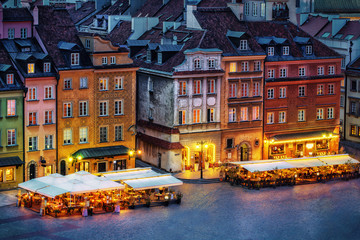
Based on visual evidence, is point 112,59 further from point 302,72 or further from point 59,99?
point 302,72

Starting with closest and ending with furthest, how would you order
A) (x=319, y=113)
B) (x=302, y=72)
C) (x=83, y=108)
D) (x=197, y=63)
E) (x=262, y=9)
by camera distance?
(x=83, y=108)
(x=197, y=63)
(x=302, y=72)
(x=319, y=113)
(x=262, y=9)

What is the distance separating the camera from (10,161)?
9694 centimetres

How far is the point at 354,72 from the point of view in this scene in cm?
12406

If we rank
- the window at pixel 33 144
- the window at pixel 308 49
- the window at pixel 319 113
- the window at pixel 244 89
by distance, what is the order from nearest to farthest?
the window at pixel 33 144 → the window at pixel 244 89 → the window at pixel 308 49 → the window at pixel 319 113

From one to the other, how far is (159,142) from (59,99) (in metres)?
13.9

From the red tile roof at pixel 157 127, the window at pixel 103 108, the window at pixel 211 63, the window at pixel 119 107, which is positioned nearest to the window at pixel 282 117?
the window at pixel 211 63

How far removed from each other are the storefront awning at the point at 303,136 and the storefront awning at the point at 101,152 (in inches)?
795

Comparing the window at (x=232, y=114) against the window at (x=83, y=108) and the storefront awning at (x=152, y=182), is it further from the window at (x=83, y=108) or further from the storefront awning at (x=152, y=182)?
the storefront awning at (x=152, y=182)

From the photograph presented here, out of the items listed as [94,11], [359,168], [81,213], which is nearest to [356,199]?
[359,168]

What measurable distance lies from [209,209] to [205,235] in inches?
357

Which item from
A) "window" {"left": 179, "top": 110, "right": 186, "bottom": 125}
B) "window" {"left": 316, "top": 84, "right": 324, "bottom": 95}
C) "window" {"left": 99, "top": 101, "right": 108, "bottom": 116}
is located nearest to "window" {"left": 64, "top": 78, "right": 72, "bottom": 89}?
"window" {"left": 99, "top": 101, "right": 108, "bottom": 116}

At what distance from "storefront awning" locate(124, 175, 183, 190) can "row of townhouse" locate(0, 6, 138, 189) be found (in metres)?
10.2

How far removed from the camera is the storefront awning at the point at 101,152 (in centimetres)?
10150

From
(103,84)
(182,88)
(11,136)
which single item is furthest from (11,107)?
(182,88)
